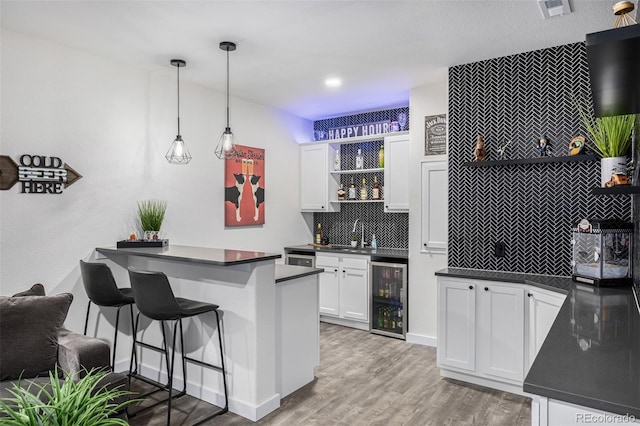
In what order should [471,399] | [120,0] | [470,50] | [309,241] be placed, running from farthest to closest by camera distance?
[309,241] < [470,50] < [471,399] < [120,0]

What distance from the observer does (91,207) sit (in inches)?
132

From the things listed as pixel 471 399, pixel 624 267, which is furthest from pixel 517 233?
pixel 471 399

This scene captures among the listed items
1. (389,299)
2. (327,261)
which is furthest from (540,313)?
(327,261)

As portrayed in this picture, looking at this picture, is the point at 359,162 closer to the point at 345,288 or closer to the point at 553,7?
the point at 345,288

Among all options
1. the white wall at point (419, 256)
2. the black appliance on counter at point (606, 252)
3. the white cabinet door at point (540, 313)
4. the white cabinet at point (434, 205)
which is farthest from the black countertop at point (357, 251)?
the black appliance on counter at point (606, 252)

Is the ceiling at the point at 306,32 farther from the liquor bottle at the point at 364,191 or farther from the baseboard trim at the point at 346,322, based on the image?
the baseboard trim at the point at 346,322

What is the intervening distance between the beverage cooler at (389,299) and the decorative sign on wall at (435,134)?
1.26 metres

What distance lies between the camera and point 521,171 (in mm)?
3443

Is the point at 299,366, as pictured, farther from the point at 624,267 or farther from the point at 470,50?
the point at 470,50

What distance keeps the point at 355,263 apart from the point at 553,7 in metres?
3.14

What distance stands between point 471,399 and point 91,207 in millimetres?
3326

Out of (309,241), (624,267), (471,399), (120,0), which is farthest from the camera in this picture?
(309,241)

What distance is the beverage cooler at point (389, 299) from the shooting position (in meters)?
4.47

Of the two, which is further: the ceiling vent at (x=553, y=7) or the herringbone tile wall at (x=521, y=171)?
the herringbone tile wall at (x=521, y=171)
